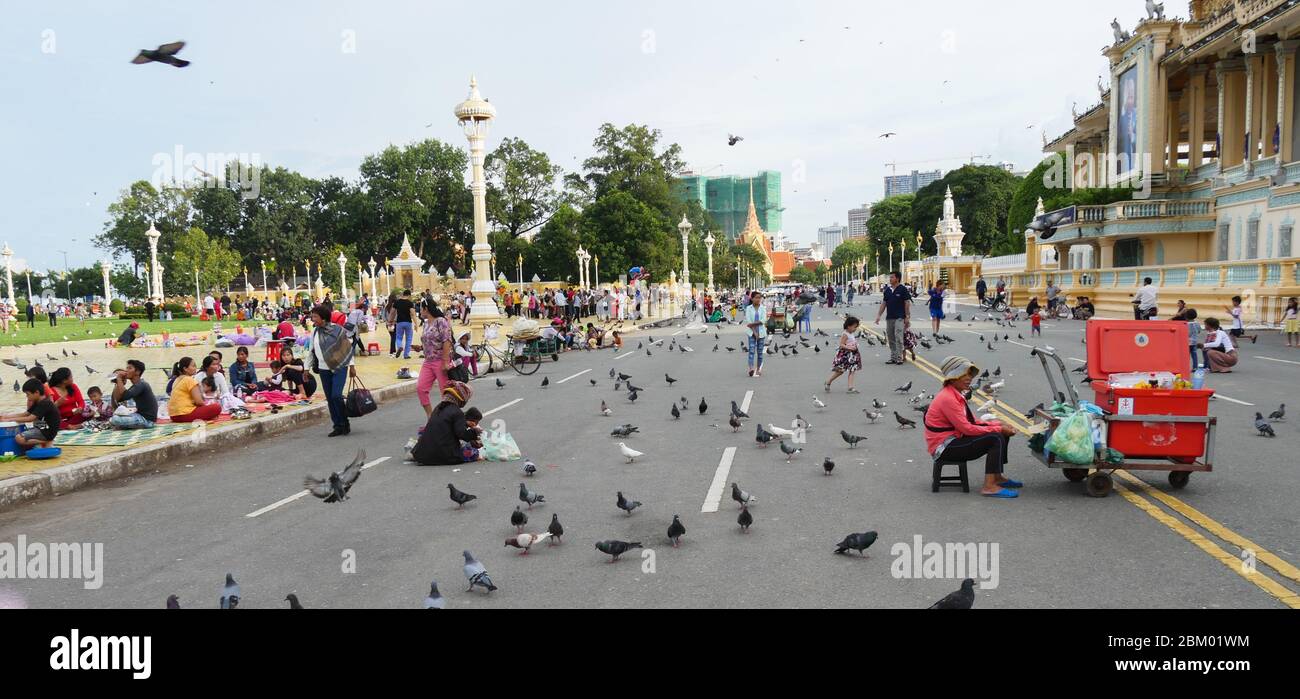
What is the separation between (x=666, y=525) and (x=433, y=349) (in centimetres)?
617

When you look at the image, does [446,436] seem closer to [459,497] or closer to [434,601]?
[459,497]

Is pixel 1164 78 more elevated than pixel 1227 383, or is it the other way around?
pixel 1164 78

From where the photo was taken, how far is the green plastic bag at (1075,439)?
22.5 ft

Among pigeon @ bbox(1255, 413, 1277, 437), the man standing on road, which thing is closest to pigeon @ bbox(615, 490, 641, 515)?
pigeon @ bbox(1255, 413, 1277, 437)

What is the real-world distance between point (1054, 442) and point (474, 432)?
5814 mm

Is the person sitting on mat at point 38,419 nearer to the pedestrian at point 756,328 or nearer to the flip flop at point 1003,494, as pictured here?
the flip flop at point 1003,494

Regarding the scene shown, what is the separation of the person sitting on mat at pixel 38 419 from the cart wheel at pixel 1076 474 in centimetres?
1095

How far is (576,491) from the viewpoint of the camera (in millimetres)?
7938

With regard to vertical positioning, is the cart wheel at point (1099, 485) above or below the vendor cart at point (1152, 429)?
below

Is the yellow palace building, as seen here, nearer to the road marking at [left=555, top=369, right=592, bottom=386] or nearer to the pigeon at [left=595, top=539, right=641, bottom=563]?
the road marking at [left=555, top=369, right=592, bottom=386]

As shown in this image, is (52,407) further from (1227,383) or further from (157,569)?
(1227,383)

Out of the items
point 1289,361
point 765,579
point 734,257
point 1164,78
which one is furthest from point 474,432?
point 734,257

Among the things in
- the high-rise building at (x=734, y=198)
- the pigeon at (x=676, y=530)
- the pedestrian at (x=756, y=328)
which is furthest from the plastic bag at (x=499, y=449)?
the high-rise building at (x=734, y=198)

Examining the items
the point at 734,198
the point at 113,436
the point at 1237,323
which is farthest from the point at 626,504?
the point at 734,198
